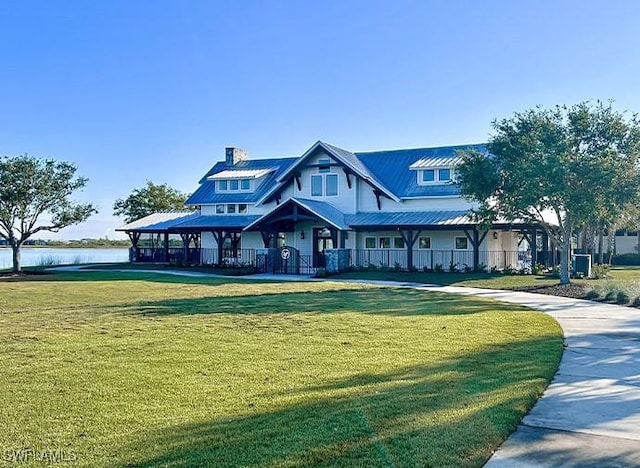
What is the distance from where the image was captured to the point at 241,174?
38625 millimetres

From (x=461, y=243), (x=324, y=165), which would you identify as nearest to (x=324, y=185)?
(x=324, y=165)

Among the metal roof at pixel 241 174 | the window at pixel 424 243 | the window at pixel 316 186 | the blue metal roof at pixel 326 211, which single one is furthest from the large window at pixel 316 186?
the window at pixel 424 243

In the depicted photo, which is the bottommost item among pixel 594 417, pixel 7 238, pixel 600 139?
pixel 594 417

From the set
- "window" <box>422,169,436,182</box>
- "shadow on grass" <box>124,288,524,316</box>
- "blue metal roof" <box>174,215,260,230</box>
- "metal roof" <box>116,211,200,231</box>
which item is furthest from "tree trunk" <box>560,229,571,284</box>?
"metal roof" <box>116,211,200,231</box>

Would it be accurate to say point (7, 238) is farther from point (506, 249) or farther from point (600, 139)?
point (600, 139)

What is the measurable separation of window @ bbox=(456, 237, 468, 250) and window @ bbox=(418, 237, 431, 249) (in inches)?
63.4

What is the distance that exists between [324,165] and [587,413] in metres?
28.9

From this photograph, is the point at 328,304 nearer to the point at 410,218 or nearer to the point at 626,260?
the point at 410,218

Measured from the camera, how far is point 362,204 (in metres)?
33.8

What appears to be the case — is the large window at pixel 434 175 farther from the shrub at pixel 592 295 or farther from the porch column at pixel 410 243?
the shrub at pixel 592 295

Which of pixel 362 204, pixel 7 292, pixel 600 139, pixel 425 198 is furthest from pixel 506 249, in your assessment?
pixel 7 292

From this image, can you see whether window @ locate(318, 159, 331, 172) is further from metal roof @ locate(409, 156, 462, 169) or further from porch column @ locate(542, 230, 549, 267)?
porch column @ locate(542, 230, 549, 267)

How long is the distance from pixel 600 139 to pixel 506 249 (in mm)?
11026

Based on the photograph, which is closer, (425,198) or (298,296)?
(298,296)
